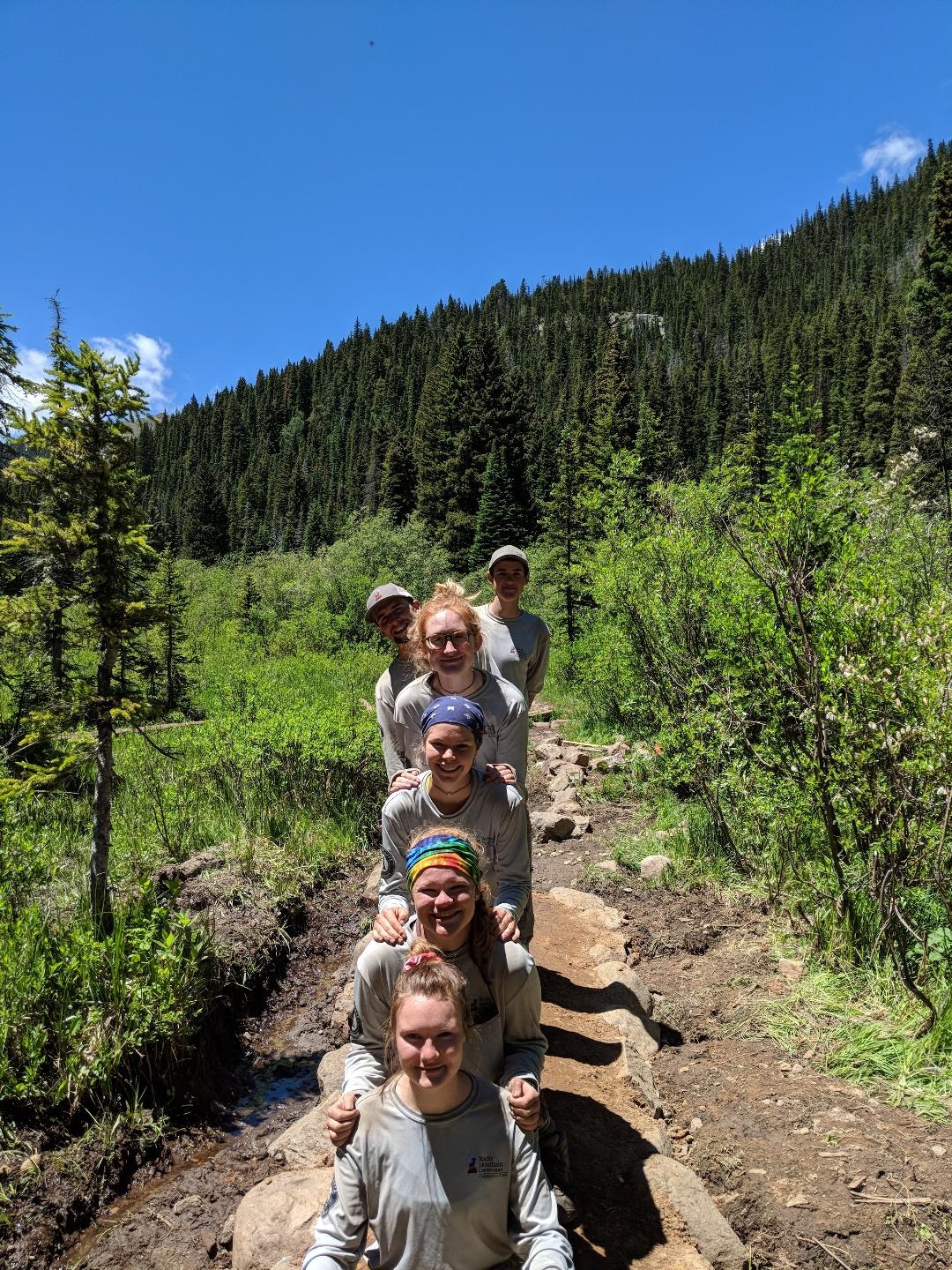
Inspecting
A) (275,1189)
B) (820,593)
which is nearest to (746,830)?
(820,593)

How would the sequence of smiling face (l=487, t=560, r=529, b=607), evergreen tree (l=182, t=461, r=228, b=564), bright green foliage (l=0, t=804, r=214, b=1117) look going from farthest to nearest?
1. evergreen tree (l=182, t=461, r=228, b=564)
2. bright green foliage (l=0, t=804, r=214, b=1117)
3. smiling face (l=487, t=560, r=529, b=607)

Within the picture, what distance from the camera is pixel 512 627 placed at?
142 inches

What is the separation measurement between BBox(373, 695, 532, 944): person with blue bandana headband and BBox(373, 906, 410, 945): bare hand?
63mm

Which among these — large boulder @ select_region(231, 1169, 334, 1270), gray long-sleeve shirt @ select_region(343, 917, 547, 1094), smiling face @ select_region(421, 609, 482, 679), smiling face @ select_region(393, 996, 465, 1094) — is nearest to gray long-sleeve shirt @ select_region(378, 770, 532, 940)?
gray long-sleeve shirt @ select_region(343, 917, 547, 1094)

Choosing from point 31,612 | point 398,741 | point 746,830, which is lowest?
point 746,830

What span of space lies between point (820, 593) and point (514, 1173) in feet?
11.2

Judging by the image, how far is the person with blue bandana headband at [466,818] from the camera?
93.1 inches

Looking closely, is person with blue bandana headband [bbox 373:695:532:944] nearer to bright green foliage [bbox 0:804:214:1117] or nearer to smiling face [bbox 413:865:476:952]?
smiling face [bbox 413:865:476:952]

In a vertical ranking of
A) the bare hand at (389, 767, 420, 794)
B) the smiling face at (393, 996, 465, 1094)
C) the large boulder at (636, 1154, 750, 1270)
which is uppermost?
the bare hand at (389, 767, 420, 794)

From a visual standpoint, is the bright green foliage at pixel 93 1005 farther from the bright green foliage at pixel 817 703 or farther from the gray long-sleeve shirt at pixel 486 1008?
the bright green foliage at pixel 817 703

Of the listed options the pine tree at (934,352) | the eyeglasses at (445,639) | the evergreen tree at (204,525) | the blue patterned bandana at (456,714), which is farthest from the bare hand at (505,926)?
the evergreen tree at (204,525)

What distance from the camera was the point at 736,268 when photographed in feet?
334

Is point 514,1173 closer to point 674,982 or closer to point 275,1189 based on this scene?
point 275,1189

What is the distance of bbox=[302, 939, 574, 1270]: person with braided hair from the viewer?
1704 mm
